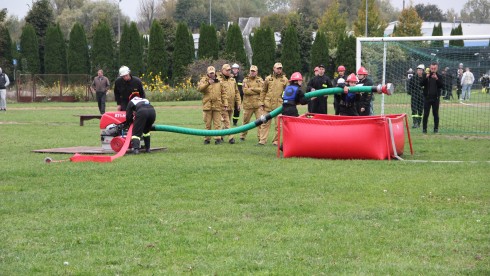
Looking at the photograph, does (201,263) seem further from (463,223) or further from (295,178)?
(295,178)

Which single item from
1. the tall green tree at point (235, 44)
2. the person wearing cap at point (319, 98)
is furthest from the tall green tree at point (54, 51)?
the person wearing cap at point (319, 98)

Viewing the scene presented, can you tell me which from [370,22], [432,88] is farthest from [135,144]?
[370,22]

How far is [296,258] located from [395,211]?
277 cm

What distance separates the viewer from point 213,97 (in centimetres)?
1933

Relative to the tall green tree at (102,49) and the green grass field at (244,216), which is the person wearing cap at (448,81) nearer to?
the green grass field at (244,216)

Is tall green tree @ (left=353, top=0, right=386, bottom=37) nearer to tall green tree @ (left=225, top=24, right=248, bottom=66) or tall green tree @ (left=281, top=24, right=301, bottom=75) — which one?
tall green tree @ (left=281, top=24, right=301, bottom=75)

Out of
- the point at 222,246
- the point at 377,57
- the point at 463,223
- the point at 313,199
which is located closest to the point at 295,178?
the point at 313,199

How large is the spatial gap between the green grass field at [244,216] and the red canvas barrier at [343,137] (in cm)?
41

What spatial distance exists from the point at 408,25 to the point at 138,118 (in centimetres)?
5642

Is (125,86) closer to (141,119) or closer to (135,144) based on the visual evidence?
(141,119)

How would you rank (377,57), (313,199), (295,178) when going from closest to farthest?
1. (313,199)
2. (295,178)
3. (377,57)

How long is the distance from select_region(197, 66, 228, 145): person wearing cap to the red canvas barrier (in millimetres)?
3842

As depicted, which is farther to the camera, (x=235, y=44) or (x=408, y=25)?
(x=408, y=25)

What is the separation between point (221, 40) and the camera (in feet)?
197
